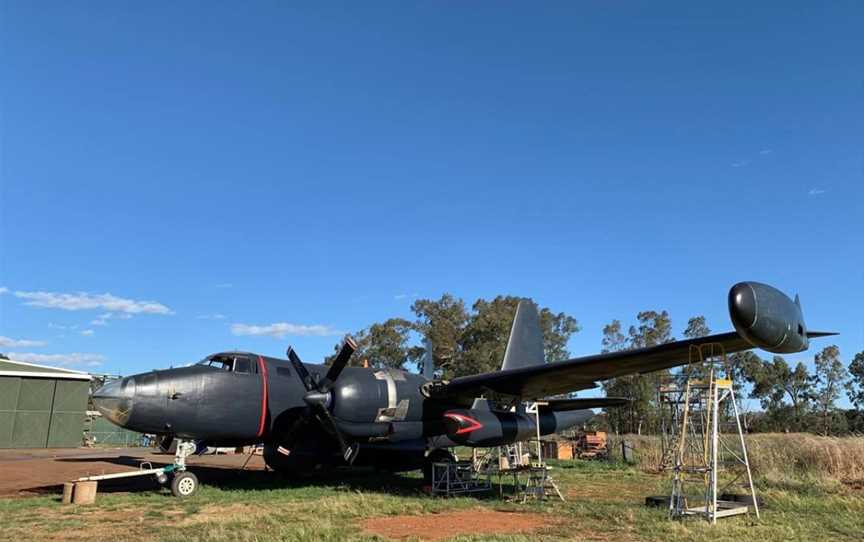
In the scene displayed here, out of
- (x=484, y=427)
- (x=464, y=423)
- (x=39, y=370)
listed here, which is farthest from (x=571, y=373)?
(x=39, y=370)

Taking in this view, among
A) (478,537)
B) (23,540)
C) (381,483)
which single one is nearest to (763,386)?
(381,483)

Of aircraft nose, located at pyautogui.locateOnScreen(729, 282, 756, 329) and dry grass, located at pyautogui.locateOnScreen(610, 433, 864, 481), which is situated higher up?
aircraft nose, located at pyautogui.locateOnScreen(729, 282, 756, 329)

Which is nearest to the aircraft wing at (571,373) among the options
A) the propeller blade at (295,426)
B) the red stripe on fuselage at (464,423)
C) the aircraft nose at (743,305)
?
the red stripe on fuselage at (464,423)

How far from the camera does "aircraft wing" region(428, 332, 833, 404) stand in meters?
13.1

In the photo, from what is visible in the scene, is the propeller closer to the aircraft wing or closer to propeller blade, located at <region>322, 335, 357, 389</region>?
propeller blade, located at <region>322, 335, 357, 389</region>

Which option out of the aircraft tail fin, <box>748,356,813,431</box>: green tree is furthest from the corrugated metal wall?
<box>748,356,813,431</box>: green tree

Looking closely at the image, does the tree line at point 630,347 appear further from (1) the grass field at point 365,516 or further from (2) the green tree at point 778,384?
(1) the grass field at point 365,516

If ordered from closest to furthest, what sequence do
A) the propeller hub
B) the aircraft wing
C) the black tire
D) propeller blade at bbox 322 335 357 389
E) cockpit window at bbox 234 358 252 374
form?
1. the aircraft wing
2. the propeller hub
3. propeller blade at bbox 322 335 357 389
4. cockpit window at bbox 234 358 252 374
5. the black tire

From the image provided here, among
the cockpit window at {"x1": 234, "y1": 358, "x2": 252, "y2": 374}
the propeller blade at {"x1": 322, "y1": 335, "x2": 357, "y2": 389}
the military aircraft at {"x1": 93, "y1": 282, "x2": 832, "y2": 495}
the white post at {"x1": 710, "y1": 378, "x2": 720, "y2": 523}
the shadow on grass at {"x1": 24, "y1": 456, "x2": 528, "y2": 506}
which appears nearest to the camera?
the white post at {"x1": 710, "y1": 378, "x2": 720, "y2": 523}

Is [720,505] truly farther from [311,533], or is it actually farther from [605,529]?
[311,533]

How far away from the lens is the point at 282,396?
54.0 ft

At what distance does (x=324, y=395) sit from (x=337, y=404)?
513 mm

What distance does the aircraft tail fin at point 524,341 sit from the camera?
70.0 feet

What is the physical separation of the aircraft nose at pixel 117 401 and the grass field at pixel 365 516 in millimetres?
1944
